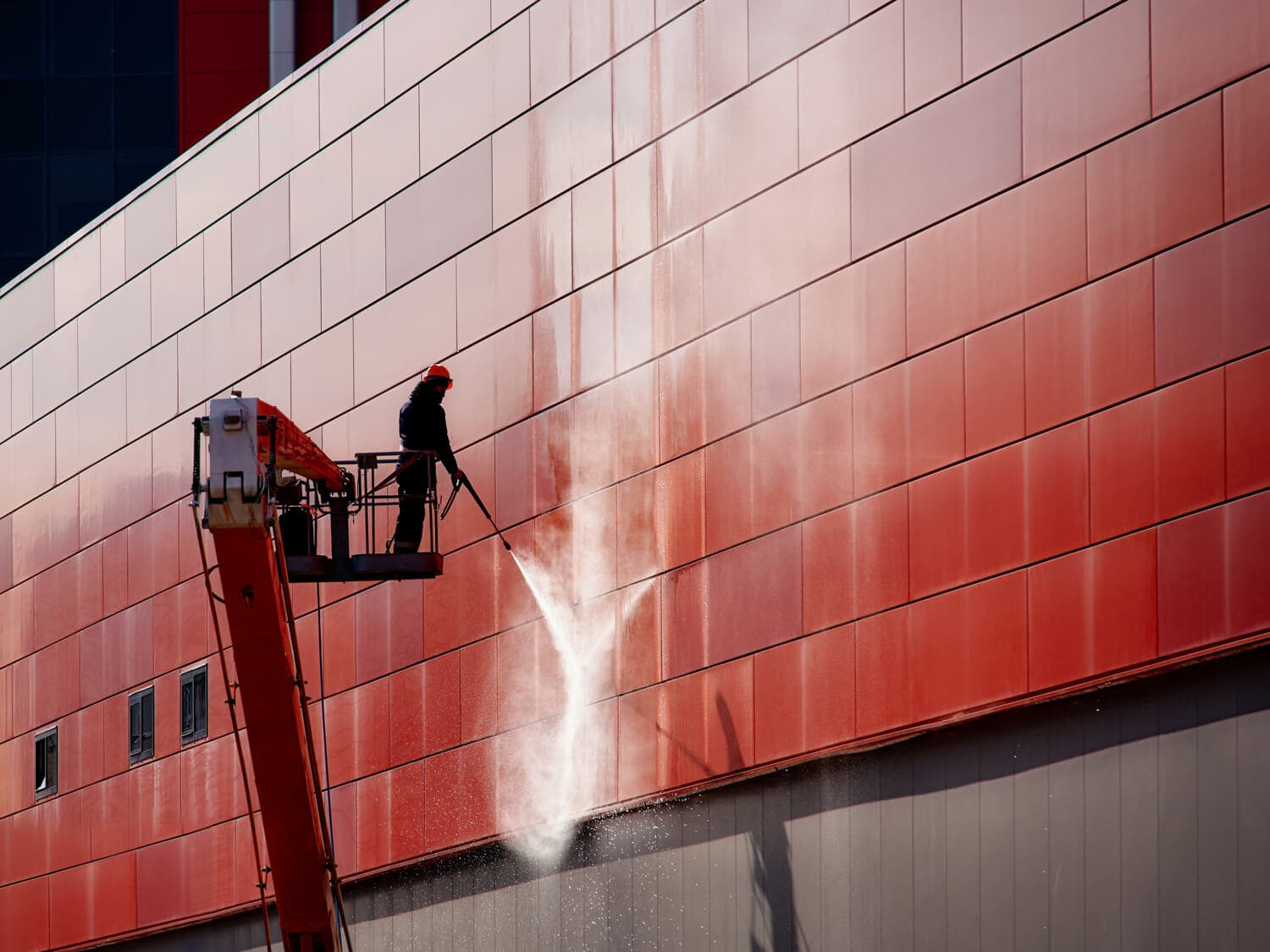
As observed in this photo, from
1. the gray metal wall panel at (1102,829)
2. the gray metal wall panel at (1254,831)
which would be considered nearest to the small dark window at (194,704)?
the gray metal wall panel at (1102,829)

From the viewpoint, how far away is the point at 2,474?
119 ft

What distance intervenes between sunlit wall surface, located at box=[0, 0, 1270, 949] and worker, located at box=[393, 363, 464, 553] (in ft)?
4.98

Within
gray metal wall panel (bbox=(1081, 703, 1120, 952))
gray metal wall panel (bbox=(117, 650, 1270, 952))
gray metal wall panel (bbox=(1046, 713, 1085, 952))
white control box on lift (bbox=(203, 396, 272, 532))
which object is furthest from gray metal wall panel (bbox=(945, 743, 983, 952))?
white control box on lift (bbox=(203, 396, 272, 532))

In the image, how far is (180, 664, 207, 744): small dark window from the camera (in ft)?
95.1

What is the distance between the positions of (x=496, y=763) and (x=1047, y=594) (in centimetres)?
848

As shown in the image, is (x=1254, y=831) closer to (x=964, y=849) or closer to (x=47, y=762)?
(x=964, y=849)

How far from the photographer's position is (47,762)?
33.3 metres

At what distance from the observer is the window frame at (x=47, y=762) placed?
108 feet

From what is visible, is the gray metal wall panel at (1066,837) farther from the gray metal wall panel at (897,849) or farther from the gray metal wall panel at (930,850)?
the gray metal wall panel at (897,849)

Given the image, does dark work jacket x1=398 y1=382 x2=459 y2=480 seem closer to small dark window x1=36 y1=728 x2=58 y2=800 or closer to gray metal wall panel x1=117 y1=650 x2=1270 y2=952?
gray metal wall panel x1=117 y1=650 x2=1270 y2=952

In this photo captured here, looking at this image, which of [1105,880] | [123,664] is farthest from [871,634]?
[123,664]

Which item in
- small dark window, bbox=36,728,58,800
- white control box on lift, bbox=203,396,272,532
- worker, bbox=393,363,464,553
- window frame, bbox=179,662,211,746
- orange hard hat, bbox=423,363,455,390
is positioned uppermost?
orange hard hat, bbox=423,363,455,390

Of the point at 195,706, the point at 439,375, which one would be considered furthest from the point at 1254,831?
the point at 195,706

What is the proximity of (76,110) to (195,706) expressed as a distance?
32916 mm
